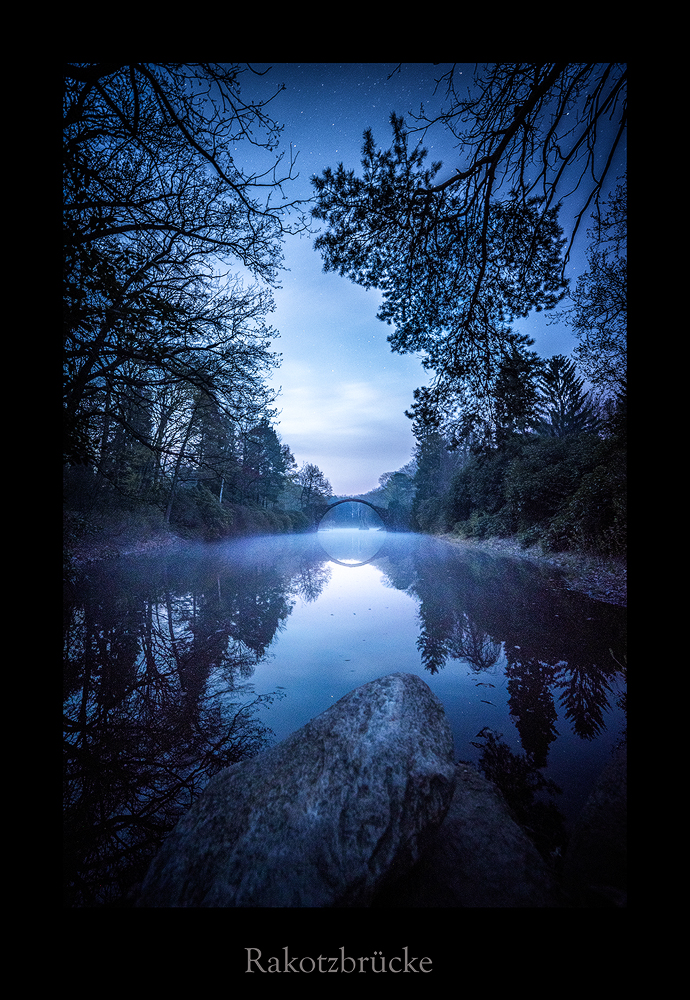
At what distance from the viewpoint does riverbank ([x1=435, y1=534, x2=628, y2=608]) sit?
6.73 meters

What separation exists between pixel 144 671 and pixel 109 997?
3506 millimetres

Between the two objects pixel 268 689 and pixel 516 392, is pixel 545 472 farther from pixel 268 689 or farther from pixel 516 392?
pixel 268 689

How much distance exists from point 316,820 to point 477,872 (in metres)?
0.93

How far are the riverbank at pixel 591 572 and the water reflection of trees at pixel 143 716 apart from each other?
19.6 ft

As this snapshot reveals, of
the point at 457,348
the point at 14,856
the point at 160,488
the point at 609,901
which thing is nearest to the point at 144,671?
the point at 14,856

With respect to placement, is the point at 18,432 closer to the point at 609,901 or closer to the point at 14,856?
the point at 14,856

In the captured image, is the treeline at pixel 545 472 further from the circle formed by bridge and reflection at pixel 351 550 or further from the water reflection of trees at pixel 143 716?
the circle formed by bridge and reflection at pixel 351 550

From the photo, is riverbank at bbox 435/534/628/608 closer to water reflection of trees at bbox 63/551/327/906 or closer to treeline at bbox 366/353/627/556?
treeline at bbox 366/353/627/556

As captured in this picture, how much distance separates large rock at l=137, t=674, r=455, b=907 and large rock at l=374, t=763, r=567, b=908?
166mm

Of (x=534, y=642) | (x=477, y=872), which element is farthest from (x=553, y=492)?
(x=477, y=872)

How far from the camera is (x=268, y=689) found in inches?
146

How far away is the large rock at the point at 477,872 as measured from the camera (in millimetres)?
1524

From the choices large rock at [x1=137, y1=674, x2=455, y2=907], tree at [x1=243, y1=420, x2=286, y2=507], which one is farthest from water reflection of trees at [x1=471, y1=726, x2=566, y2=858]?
tree at [x1=243, y1=420, x2=286, y2=507]

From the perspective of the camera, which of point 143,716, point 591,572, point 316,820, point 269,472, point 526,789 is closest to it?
point 316,820
